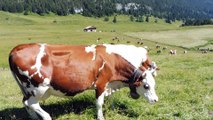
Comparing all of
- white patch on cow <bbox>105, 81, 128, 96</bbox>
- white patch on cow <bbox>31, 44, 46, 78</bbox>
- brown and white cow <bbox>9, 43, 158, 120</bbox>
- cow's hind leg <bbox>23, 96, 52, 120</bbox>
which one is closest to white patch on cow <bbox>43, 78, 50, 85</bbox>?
brown and white cow <bbox>9, 43, 158, 120</bbox>

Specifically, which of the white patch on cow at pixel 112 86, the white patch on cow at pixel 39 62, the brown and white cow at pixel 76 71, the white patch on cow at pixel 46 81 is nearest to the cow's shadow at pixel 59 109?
the white patch on cow at pixel 112 86

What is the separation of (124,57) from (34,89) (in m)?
3.08

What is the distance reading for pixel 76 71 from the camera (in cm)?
1135

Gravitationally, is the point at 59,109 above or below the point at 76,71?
below

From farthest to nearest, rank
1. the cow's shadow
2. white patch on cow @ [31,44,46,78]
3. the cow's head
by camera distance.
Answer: the cow's shadow → the cow's head → white patch on cow @ [31,44,46,78]

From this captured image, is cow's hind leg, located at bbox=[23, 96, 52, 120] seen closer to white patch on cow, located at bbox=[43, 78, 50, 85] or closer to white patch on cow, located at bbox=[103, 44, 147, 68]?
white patch on cow, located at bbox=[43, 78, 50, 85]

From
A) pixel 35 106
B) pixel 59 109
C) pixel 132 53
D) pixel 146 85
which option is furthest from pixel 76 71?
pixel 146 85

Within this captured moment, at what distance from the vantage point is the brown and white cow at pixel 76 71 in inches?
428

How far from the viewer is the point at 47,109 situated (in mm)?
12891

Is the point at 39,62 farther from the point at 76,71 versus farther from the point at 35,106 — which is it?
the point at 35,106

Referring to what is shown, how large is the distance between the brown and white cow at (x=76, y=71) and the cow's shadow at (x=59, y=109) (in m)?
0.96

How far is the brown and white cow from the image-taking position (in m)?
10.9

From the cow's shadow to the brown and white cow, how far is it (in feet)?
3.16

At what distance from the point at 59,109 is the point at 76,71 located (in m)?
2.14
